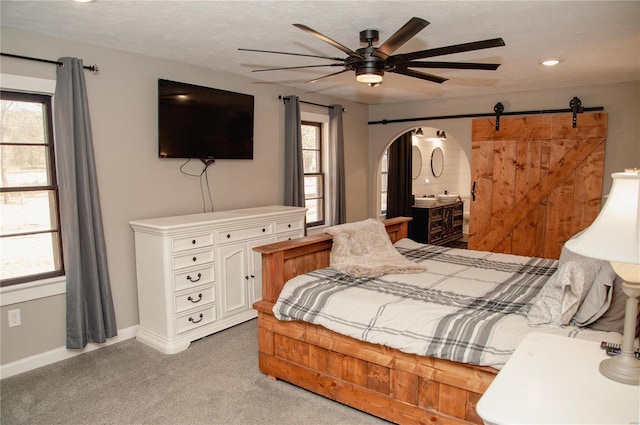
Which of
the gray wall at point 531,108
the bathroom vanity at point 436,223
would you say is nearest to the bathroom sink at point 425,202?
the bathroom vanity at point 436,223

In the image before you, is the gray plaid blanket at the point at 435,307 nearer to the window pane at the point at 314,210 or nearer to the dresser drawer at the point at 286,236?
the dresser drawer at the point at 286,236

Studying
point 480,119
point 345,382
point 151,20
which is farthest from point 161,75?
point 480,119

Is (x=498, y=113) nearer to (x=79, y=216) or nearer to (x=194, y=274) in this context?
(x=194, y=274)

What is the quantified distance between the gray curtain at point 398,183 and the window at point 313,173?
2032 mm

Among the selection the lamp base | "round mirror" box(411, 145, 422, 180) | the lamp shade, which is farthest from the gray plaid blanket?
"round mirror" box(411, 145, 422, 180)

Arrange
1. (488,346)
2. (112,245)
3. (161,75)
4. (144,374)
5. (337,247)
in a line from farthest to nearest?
(161,75) < (112,245) < (337,247) < (144,374) < (488,346)

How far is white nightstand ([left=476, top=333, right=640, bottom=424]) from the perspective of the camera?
1.15 m

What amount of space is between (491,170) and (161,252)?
418 cm

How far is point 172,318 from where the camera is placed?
3359 millimetres

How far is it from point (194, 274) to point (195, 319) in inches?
15.2

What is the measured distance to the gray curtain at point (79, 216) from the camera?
306cm

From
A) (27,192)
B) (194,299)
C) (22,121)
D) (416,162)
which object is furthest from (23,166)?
(416,162)

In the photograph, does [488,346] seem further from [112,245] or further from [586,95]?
[586,95]

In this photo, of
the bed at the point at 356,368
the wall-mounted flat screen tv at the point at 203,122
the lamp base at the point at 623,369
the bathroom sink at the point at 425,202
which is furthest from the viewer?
the bathroom sink at the point at 425,202
